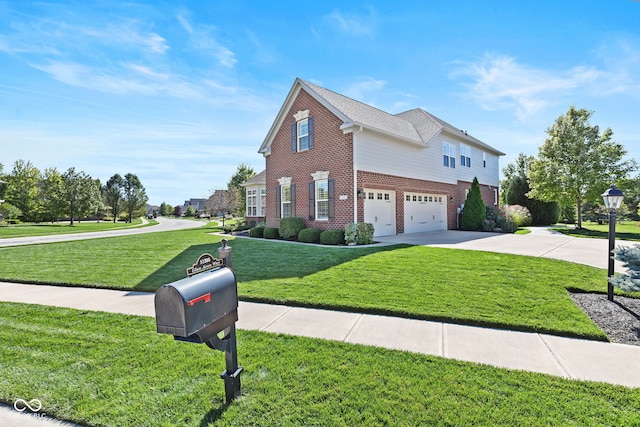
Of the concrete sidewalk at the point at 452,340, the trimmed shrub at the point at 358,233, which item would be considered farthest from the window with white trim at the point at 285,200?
the concrete sidewalk at the point at 452,340

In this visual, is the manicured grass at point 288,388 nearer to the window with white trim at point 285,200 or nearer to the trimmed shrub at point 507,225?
the window with white trim at point 285,200

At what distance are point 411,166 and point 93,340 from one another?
50.3 ft

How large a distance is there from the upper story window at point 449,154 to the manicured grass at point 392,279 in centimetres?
1106

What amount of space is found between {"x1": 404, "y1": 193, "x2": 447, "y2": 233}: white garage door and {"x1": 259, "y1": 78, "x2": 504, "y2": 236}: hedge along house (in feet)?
0.18

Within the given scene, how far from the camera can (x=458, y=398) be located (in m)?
2.38

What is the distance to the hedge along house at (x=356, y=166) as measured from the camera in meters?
13.6

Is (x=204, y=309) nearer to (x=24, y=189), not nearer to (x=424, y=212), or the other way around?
(x=424, y=212)

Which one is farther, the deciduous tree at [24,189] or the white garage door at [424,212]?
the deciduous tree at [24,189]

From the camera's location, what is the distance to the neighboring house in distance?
76.7 feet

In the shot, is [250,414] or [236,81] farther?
[236,81]

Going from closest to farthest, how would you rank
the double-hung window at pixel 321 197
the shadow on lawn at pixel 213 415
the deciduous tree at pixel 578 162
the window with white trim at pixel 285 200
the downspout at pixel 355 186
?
the shadow on lawn at pixel 213 415 → the downspout at pixel 355 186 → the double-hung window at pixel 321 197 → the window with white trim at pixel 285 200 → the deciduous tree at pixel 578 162

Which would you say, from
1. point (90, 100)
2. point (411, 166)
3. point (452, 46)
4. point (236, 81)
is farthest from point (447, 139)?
point (90, 100)

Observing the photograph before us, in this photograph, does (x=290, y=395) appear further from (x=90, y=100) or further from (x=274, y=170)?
(x=274, y=170)

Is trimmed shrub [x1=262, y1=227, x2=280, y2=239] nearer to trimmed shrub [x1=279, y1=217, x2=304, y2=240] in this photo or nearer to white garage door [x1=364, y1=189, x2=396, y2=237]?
trimmed shrub [x1=279, y1=217, x2=304, y2=240]
